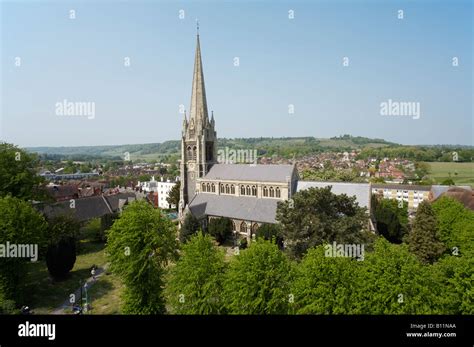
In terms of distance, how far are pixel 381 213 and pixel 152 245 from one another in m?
33.6

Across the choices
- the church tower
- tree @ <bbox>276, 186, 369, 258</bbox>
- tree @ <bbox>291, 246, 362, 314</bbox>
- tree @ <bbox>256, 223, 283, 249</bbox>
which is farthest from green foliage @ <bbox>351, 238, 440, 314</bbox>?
the church tower

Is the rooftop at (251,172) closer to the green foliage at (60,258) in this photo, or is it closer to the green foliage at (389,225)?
the green foliage at (389,225)

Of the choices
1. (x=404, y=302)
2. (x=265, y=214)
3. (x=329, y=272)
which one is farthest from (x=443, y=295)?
(x=265, y=214)

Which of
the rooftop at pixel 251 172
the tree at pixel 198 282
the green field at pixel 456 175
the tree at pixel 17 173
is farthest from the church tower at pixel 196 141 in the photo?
the green field at pixel 456 175

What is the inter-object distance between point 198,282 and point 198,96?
38.2 meters

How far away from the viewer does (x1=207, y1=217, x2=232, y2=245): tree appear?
1686 inches

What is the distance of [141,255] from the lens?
73.8 ft

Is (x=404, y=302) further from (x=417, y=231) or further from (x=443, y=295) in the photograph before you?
(x=417, y=231)

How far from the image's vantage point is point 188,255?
800 inches

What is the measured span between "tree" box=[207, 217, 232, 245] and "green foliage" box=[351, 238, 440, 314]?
2650 cm

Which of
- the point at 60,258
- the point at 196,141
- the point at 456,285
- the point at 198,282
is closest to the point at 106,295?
the point at 60,258

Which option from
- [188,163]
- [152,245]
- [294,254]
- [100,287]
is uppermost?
[188,163]

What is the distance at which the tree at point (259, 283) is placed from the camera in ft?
57.1

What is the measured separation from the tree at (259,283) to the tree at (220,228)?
23226 mm
